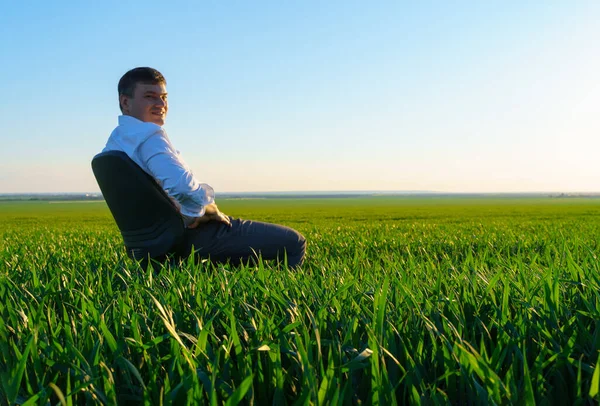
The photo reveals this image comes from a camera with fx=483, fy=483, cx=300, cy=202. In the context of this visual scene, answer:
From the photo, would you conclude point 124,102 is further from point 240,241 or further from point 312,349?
point 312,349

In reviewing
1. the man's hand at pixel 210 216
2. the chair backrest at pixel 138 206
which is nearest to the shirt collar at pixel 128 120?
the chair backrest at pixel 138 206

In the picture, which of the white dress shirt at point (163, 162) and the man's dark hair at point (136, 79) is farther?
the man's dark hair at point (136, 79)

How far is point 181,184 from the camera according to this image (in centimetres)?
353

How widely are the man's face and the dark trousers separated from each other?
1.00 m

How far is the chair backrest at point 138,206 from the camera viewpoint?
11.8 ft

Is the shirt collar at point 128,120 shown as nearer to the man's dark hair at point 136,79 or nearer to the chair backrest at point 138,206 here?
the man's dark hair at point 136,79

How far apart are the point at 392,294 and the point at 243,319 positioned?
30.7 inches

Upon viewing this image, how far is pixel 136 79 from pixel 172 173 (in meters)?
0.91

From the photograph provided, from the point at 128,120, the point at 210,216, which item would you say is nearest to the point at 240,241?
the point at 210,216

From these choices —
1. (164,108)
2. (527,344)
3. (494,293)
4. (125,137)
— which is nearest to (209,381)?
(527,344)

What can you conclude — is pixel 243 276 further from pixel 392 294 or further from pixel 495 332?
pixel 495 332

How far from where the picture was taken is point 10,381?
1.37 metres

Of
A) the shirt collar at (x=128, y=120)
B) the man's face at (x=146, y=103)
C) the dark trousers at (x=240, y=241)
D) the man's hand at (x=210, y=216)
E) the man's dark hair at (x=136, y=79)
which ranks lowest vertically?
the dark trousers at (x=240, y=241)

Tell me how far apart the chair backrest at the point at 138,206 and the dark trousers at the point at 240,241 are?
0.69 feet
